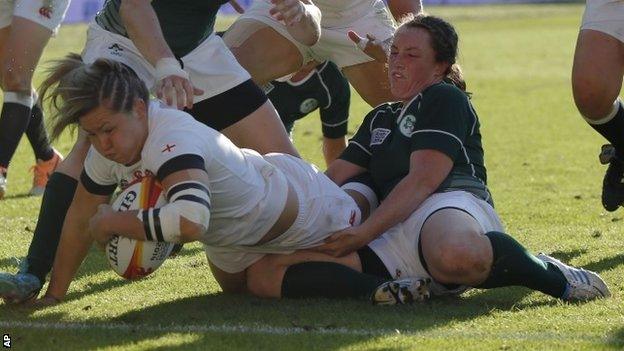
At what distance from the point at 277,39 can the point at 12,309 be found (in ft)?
8.47

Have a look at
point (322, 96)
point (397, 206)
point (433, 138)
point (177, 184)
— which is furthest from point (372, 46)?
point (177, 184)

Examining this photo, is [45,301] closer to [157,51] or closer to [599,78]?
[157,51]

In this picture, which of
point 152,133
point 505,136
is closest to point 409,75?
point 152,133

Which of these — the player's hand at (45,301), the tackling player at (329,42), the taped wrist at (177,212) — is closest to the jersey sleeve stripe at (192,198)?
the taped wrist at (177,212)

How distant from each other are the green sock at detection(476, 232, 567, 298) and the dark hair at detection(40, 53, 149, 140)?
1648mm

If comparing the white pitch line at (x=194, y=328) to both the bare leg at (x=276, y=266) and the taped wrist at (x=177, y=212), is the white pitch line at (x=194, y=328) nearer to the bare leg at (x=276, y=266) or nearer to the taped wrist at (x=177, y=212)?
the taped wrist at (x=177, y=212)

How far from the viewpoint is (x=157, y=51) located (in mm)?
5949

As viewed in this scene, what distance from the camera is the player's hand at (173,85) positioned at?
5.72m

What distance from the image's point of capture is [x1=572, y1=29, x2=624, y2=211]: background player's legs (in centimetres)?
695

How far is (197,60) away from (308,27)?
23.6 inches

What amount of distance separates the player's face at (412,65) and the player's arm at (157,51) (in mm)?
1021

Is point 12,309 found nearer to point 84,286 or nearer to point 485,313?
point 84,286

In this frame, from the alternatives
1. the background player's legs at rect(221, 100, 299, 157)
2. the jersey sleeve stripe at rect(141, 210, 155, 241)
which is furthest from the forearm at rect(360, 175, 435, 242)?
the jersey sleeve stripe at rect(141, 210, 155, 241)

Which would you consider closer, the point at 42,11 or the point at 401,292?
the point at 401,292
